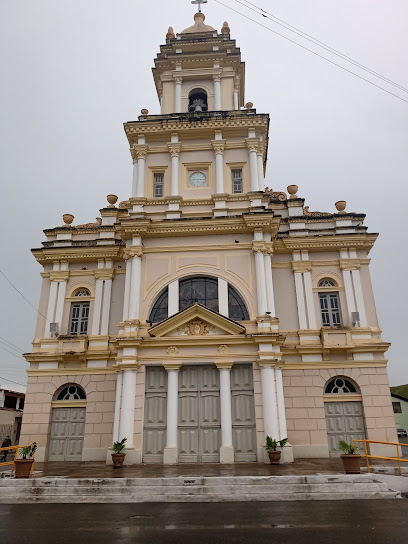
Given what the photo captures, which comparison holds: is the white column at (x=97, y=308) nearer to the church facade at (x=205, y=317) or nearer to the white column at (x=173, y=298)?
the church facade at (x=205, y=317)

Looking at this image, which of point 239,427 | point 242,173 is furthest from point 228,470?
point 242,173

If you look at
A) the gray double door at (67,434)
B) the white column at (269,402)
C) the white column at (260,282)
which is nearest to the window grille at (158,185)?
the white column at (260,282)

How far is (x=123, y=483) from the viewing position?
1085 cm

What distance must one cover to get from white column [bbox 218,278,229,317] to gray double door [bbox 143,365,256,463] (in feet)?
7.24

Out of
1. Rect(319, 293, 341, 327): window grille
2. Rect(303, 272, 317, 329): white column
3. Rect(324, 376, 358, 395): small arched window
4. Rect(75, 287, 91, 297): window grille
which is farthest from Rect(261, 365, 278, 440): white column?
Rect(75, 287, 91, 297): window grille

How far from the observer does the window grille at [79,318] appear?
1973cm

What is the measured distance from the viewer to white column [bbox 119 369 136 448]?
15391 mm

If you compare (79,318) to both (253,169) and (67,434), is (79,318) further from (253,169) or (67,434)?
(253,169)

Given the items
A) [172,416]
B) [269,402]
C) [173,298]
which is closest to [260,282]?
[173,298]

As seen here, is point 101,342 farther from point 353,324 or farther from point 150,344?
point 353,324

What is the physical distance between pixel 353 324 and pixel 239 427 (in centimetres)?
670

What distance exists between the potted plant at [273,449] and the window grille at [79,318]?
9.67 meters

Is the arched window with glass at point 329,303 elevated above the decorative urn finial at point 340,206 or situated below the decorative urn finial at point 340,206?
below

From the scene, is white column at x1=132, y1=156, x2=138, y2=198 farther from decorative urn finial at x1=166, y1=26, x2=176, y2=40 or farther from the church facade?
decorative urn finial at x1=166, y1=26, x2=176, y2=40
